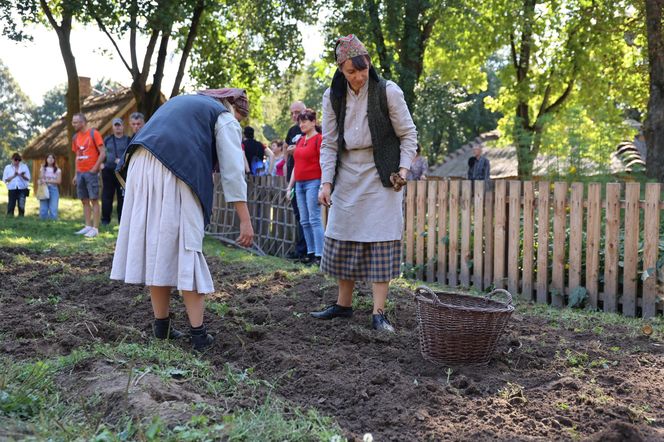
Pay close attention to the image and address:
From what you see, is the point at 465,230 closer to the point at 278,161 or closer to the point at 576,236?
the point at 576,236

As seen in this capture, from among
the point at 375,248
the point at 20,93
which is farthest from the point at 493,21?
the point at 20,93

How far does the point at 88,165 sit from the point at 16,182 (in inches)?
262

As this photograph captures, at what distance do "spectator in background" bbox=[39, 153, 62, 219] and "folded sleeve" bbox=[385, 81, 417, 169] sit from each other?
42.1ft

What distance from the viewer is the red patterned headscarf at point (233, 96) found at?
4.39m

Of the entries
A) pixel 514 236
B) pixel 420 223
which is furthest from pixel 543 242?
pixel 420 223

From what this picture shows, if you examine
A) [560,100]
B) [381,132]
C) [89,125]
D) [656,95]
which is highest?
[560,100]

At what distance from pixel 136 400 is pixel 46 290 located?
3.61 metres

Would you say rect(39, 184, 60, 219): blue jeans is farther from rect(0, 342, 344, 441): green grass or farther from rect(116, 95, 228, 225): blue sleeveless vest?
rect(0, 342, 344, 441): green grass

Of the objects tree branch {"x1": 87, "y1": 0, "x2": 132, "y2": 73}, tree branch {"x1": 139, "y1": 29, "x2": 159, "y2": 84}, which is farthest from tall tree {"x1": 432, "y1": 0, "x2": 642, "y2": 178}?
tree branch {"x1": 87, "y1": 0, "x2": 132, "y2": 73}

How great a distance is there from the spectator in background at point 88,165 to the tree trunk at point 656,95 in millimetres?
8856

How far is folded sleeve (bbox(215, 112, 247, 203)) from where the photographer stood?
4.16 m

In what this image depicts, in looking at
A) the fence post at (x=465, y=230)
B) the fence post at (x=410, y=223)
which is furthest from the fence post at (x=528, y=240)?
the fence post at (x=410, y=223)

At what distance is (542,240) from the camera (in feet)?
23.7

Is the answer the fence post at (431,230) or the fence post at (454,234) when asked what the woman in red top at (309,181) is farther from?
the fence post at (454,234)
